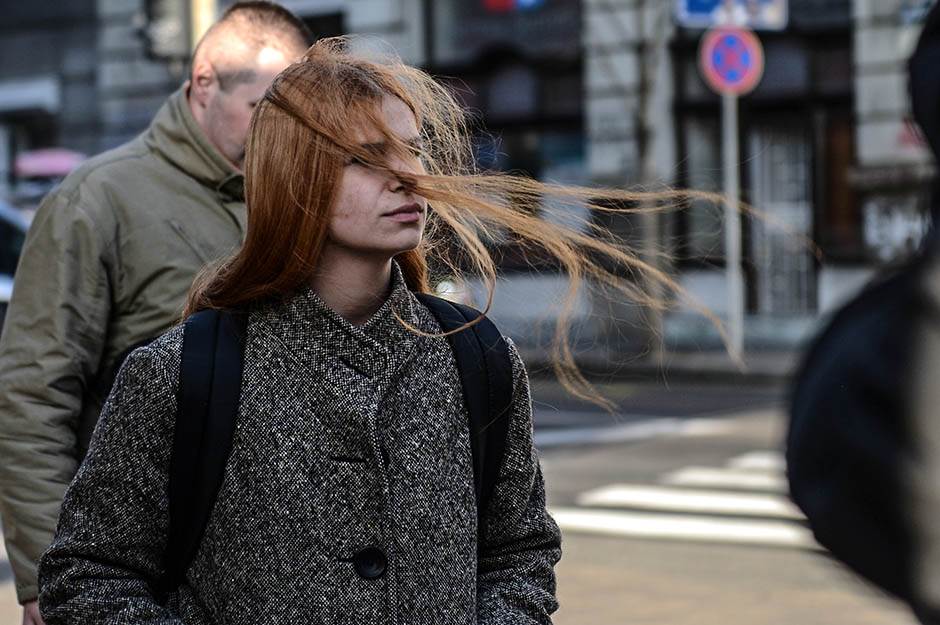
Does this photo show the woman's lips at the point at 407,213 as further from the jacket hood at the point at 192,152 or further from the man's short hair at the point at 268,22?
the man's short hair at the point at 268,22

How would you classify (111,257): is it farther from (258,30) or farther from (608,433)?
(608,433)

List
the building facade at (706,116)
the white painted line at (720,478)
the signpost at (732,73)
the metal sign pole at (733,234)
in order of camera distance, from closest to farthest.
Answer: the white painted line at (720,478), the metal sign pole at (733,234), the signpost at (732,73), the building facade at (706,116)

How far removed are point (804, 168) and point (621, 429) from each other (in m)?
6.88

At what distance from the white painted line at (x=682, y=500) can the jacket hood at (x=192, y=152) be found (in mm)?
Result: 6177

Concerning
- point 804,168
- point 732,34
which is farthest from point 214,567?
point 804,168

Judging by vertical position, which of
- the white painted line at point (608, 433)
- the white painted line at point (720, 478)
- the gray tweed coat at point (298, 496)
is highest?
the gray tweed coat at point (298, 496)

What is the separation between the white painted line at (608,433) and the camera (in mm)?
12375

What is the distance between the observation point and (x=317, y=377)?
219cm

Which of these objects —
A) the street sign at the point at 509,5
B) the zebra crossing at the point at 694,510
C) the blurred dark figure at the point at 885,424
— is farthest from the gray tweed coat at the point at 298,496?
the street sign at the point at 509,5

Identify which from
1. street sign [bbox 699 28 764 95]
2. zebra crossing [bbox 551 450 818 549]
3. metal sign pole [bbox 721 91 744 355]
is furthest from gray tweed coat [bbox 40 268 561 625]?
street sign [bbox 699 28 764 95]

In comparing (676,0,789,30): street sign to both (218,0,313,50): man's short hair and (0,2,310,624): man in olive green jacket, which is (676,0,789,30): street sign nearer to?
(218,0,313,50): man's short hair

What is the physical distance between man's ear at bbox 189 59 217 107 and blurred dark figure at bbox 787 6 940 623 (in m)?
2.44

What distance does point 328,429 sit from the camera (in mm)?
2156

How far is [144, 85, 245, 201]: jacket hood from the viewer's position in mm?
3297
